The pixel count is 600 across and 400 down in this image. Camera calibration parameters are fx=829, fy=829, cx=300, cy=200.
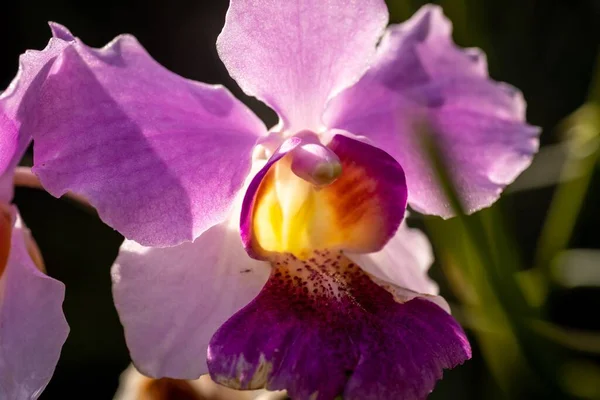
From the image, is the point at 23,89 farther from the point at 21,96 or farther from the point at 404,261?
the point at 404,261

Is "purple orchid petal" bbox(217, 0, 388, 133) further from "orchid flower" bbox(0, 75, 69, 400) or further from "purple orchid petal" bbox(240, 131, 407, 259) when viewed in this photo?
"orchid flower" bbox(0, 75, 69, 400)

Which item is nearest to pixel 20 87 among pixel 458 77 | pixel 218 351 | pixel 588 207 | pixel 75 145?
pixel 75 145

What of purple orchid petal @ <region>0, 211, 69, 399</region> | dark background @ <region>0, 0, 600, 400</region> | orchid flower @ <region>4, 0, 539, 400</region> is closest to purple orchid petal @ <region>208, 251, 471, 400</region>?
orchid flower @ <region>4, 0, 539, 400</region>

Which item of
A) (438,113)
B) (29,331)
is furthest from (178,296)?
(438,113)

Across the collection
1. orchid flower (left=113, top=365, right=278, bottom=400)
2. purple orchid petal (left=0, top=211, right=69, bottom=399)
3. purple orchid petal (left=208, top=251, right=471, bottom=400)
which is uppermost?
purple orchid petal (left=208, top=251, right=471, bottom=400)

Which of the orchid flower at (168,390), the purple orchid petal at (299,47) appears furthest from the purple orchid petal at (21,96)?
the orchid flower at (168,390)

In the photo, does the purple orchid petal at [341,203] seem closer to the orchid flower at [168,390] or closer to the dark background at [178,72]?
the orchid flower at [168,390]

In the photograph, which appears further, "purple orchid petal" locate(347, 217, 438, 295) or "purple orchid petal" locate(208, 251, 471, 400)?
"purple orchid petal" locate(347, 217, 438, 295)
